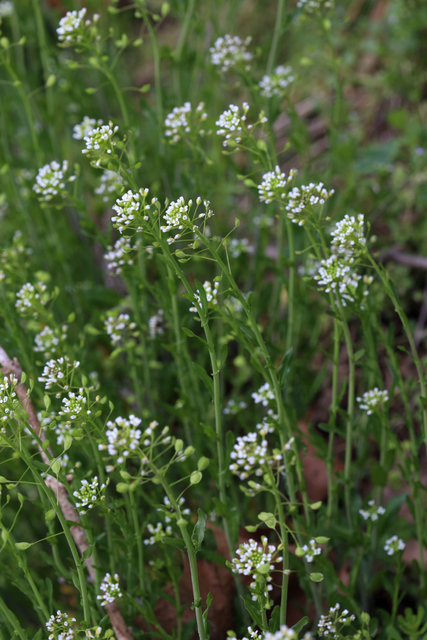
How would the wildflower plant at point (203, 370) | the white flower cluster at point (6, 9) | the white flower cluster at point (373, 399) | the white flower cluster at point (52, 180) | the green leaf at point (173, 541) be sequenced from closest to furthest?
the green leaf at point (173, 541) < the wildflower plant at point (203, 370) < the white flower cluster at point (373, 399) < the white flower cluster at point (52, 180) < the white flower cluster at point (6, 9)

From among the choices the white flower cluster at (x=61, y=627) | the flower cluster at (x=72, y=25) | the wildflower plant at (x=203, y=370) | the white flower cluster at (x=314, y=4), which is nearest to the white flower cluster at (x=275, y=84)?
the wildflower plant at (x=203, y=370)

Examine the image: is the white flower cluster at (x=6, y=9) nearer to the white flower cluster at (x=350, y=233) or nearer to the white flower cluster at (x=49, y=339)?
the white flower cluster at (x=49, y=339)

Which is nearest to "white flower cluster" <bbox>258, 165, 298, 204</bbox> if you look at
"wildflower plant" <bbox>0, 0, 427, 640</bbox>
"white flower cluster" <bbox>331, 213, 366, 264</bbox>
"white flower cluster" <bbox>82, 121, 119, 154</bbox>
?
"wildflower plant" <bbox>0, 0, 427, 640</bbox>

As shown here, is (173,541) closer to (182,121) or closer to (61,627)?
(61,627)

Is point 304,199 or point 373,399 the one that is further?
point 373,399

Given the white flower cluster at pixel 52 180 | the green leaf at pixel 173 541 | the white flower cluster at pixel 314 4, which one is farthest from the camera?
the white flower cluster at pixel 314 4

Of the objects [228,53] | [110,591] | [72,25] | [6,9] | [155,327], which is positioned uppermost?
[6,9]

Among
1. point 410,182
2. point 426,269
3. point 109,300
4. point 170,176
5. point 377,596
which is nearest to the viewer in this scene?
point 377,596

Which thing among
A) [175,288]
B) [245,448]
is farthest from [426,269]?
[245,448]

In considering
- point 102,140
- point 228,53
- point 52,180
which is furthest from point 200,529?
point 228,53

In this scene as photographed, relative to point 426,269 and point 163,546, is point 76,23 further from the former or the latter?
point 426,269

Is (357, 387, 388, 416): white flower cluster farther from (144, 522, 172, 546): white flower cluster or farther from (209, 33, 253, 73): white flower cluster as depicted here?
(209, 33, 253, 73): white flower cluster
